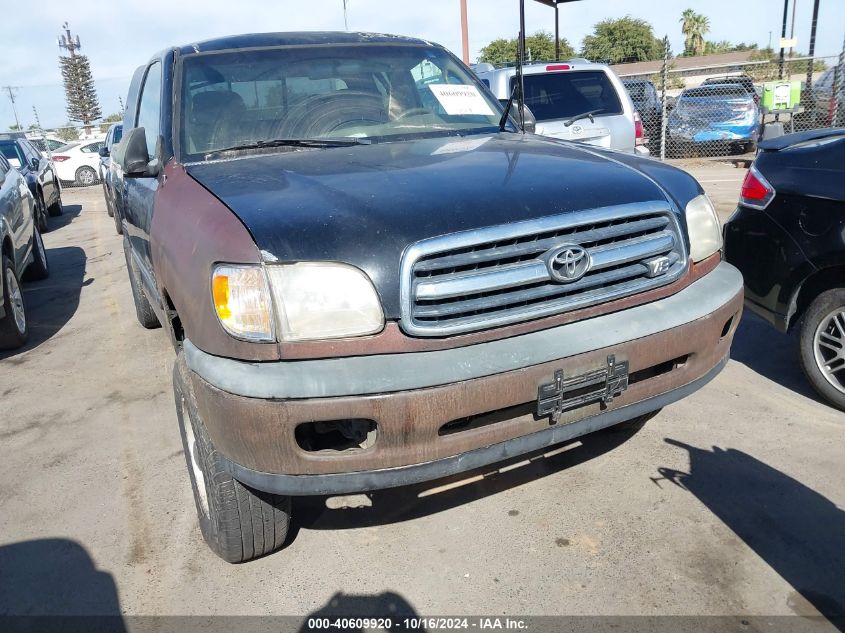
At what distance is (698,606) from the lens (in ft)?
8.06

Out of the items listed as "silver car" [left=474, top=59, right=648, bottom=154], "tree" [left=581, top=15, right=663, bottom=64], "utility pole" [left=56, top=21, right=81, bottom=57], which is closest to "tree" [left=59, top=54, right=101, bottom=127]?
"utility pole" [left=56, top=21, right=81, bottom=57]

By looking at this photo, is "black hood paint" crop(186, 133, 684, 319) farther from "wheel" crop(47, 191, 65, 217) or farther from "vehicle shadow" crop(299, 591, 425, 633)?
"wheel" crop(47, 191, 65, 217)

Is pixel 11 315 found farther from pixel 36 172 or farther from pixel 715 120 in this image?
pixel 715 120

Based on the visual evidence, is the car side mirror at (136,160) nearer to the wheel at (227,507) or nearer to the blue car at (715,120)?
the wheel at (227,507)

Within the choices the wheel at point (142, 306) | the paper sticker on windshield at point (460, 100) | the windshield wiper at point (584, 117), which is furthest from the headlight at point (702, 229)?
the windshield wiper at point (584, 117)

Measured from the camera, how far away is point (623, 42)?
58.6 metres

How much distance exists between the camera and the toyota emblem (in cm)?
236

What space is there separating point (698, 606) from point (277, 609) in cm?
146

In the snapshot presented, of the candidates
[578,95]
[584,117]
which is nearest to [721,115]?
[578,95]

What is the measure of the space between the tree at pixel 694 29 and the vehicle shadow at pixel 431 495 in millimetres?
76279

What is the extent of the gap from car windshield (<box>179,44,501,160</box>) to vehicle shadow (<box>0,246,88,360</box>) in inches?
137

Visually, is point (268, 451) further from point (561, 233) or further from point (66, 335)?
point (66, 335)

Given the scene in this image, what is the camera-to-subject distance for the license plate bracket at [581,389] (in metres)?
2.31

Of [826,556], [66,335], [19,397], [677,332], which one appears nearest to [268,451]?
[677,332]
